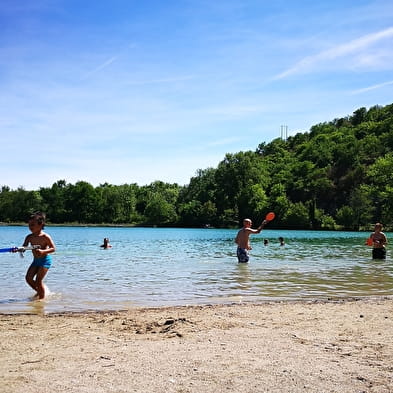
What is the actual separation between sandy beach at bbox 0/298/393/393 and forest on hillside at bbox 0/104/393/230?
85843mm

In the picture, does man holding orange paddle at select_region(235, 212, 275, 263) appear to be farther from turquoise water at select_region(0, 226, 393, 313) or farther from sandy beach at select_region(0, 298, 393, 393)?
sandy beach at select_region(0, 298, 393, 393)

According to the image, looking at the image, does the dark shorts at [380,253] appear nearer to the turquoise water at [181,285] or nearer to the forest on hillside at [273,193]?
the turquoise water at [181,285]

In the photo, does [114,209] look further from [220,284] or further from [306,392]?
[306,392]

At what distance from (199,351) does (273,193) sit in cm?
12171

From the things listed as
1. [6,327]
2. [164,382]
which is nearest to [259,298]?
[6,327]

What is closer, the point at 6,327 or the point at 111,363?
the point at 111,363

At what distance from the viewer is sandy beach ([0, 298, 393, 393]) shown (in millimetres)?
4855

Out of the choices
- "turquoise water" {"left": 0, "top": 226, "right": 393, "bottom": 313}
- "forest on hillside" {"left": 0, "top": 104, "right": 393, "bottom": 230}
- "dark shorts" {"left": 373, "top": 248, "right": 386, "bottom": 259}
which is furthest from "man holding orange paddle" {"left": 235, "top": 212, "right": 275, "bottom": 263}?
"forest on hillside" {"left": 0, "top": 104, "right": 393, "bottom": 230}

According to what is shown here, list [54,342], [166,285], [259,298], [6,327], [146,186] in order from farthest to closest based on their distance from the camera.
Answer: [146,186] < [166,285] < [259,298] < [6,327] < [54,342]

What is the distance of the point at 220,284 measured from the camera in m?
14.7

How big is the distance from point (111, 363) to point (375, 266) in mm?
17927

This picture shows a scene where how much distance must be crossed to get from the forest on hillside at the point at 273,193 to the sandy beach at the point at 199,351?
282 feet

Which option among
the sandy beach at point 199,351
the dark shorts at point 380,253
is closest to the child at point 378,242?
the dark shorts at point 380,253

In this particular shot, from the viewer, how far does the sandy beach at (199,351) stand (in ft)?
15.9
